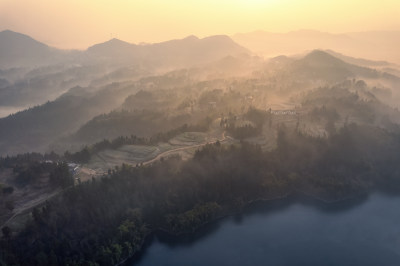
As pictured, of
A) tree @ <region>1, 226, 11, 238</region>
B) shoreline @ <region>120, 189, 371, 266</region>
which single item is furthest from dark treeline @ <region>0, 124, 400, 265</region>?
shoreline @ <region>120, 189, 371, 266</region>

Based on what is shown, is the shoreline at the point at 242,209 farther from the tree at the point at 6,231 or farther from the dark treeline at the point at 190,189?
the tree at the point at 6,231

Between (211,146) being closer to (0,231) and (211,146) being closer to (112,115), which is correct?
(0,231)

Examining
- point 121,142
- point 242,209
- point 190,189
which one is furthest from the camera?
point 121,142

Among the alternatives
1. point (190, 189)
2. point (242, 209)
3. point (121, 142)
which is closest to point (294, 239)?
point (242, 209)

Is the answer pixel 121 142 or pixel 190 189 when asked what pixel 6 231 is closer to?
pixel 190 189

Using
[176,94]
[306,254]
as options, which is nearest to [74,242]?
[306,254]

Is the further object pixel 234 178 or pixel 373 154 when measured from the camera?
pixel 373 154
